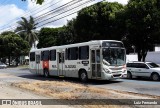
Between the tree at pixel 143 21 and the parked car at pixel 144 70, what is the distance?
7.79 meters

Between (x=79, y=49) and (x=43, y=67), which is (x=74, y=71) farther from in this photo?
(x=43, y=67)

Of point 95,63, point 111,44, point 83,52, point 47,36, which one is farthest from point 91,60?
point 47,36

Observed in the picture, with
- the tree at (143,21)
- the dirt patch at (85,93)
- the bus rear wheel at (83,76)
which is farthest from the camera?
the tree at (143,21)

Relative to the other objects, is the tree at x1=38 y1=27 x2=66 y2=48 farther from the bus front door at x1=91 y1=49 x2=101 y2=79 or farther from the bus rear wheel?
the bus front door at x1=91 y1=49 x2=101 y2=79

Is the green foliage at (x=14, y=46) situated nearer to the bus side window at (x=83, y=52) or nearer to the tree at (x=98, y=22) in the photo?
the tree at (x=98, y=22)

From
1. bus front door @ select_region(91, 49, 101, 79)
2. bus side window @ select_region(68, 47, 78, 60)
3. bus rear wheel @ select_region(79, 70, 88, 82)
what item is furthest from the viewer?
bus side window @ select_region(68, 47, 78, 60)

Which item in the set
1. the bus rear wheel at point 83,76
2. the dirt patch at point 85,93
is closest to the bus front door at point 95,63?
the bus rear wheel at point 83,76

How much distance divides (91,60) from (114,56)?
5.31ft

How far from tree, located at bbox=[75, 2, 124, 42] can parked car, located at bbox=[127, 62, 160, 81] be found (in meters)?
11.7

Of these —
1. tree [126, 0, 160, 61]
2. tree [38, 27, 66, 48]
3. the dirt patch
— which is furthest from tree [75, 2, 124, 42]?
tree [38, 27, 66, 48]

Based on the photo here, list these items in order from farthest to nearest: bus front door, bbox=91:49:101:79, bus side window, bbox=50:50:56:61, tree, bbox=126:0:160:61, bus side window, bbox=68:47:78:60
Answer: tree, bbox=126:0:160:61
bus side window, bbox=50:50:56:61
bus side window, bbox=68:47:78:60
bus front door, bbox=91:49:101:79

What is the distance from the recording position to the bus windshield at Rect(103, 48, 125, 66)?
2261 cm

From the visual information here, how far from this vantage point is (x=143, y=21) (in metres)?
34.2

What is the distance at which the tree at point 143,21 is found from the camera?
112 feet
